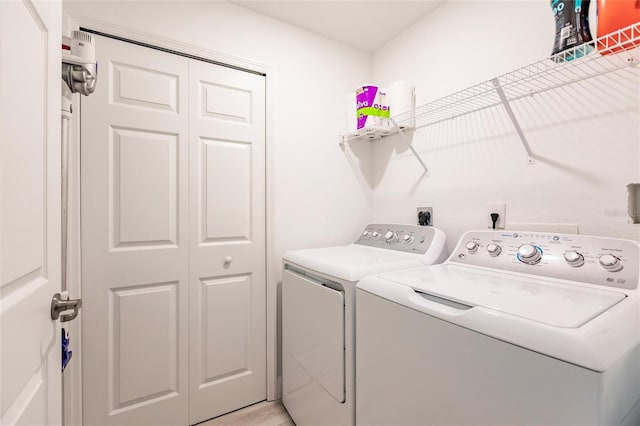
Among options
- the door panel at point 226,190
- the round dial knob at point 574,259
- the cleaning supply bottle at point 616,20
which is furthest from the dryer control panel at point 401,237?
the cleaning supply bottle at point 616,20

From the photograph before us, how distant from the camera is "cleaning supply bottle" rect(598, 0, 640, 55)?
0.89m

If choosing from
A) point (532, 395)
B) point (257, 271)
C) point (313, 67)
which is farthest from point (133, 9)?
point (532, 395)

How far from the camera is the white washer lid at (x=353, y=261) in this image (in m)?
1.20

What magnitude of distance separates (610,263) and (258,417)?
1.84 m

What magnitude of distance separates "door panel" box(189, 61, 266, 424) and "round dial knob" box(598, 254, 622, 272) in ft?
5.18

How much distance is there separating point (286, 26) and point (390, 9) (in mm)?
679

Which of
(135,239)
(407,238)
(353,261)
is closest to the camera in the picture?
(353,261)

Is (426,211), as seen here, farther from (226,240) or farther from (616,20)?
(226,240)

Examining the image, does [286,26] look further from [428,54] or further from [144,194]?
[144,194]

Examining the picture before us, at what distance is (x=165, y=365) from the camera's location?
157cm

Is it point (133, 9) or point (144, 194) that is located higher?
point (133, 9)

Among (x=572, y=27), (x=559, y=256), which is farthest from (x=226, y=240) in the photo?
(x=572, y=27)

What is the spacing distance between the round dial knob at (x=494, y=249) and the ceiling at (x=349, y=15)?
149 centimetres

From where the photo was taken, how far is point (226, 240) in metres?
1.75
